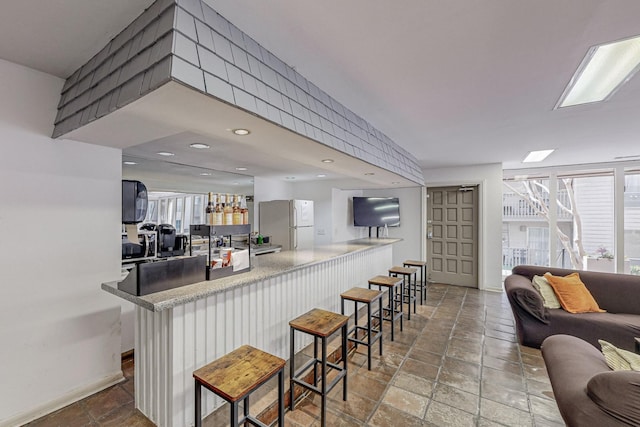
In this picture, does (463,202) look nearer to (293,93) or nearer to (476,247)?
(476,247)

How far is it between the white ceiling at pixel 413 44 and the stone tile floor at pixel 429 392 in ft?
7.62

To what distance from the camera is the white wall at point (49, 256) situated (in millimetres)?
1686

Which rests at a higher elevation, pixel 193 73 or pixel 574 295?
pixel 193 73

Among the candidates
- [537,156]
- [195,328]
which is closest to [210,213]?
[195,328]

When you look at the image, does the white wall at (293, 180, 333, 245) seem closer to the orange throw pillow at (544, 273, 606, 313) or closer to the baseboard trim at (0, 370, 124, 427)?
the orange throw pillow at (544, 273, 606, 313)

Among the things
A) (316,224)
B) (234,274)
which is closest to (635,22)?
(234,274)

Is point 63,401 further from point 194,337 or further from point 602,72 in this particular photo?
point 602,72

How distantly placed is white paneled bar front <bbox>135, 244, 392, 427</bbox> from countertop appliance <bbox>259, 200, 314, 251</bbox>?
2.65 metres

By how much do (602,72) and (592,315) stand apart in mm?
2345

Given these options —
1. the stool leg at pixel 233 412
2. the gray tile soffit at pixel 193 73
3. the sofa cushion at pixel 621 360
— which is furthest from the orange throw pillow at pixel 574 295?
the stool leg at pixel 233 412

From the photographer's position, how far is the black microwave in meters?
2.80

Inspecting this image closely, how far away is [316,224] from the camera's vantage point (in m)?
5.97

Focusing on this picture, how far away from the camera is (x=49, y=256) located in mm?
1830

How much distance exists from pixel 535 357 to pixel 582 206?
4018 mm
